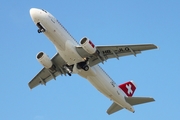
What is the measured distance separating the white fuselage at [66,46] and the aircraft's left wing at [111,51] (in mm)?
714

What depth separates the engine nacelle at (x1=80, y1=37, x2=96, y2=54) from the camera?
40062 millimetres

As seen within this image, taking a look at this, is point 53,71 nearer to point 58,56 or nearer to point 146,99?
point 58,56

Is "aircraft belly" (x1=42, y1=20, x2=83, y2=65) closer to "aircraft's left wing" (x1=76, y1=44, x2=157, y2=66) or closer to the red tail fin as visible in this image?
"aircraft's left wing" (x1=76, y1=44, x2=157, y2=66)

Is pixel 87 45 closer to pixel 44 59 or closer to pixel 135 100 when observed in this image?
pixel 44 59

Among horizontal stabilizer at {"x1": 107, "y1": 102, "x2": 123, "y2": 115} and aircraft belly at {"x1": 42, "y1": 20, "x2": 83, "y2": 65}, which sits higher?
aircraft belly at {"x1": 42, "y1": 20, "x2": 83, "y2": 65}

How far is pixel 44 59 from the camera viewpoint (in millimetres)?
42781

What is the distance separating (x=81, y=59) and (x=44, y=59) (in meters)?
4.00

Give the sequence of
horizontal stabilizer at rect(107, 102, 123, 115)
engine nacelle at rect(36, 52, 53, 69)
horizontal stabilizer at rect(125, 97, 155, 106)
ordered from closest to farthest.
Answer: engine nacelle at rect(36, 52, 53, 69) → horizontal stabilizer at rect(125, 97, 155, 106) → horizontal stabilizer at rect(107, 102, 123, 115)

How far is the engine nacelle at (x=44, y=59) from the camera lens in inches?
1683


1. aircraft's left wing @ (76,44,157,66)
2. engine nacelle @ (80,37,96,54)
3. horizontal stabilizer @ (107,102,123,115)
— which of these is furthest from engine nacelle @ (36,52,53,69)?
horizontal stabilizer @ (107,102,123,115)

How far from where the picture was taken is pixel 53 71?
4591 centimetres

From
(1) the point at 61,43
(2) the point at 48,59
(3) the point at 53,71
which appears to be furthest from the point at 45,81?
(1) the point at 61,43

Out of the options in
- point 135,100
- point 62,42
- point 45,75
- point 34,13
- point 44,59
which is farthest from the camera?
point 45,75

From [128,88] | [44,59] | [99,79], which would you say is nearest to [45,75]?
[44,59]
